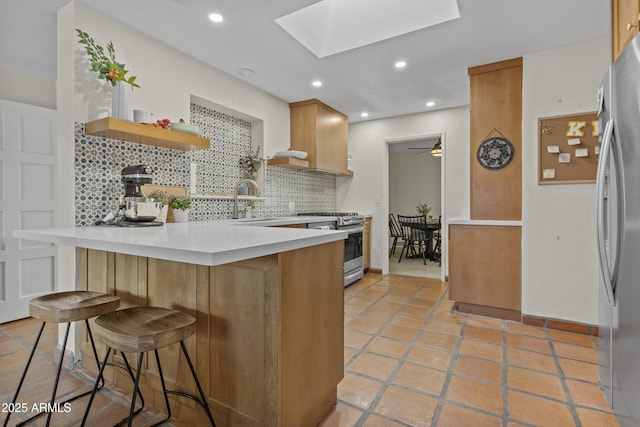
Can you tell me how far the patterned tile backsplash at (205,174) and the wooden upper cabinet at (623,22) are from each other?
2942mm

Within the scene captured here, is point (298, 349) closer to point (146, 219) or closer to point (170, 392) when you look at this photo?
point (170, 392)

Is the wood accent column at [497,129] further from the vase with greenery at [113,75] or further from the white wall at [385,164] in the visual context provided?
the vase with greenery at [113,75]

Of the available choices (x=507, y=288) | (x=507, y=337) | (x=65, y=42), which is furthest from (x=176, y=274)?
(x=507, y=288)

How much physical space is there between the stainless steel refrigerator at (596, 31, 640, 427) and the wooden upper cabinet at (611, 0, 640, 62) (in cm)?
13

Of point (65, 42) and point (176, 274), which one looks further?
point (65, 42)

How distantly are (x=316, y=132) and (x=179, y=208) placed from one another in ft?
7.09

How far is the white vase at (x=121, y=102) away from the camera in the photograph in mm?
2098

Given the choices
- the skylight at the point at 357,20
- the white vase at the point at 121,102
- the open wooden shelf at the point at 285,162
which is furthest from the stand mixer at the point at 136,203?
the open wooden shelf at the point at 285,162

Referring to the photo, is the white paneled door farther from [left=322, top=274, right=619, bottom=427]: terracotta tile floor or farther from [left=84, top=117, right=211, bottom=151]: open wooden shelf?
[left=322, top=274, right=619, bottom=427]: terracotta tile floor

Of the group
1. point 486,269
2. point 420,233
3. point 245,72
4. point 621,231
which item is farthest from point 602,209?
point 420,233

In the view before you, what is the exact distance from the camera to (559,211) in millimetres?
2721

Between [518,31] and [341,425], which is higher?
[518,31]

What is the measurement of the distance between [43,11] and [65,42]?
367 mm

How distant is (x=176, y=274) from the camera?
1.56m
